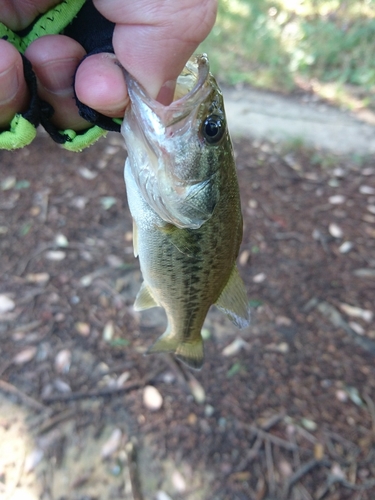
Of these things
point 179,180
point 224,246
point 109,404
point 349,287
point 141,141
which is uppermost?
point 141,141

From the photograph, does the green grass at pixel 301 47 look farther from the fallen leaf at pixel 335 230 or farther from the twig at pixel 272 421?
the twig at pixel 272 421

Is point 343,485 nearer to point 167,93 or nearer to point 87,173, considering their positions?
→ point 167,93

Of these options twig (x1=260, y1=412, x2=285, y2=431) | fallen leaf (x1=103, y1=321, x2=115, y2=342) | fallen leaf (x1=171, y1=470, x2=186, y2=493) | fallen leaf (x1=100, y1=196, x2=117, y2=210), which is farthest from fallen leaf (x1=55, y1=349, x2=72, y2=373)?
fallen leaf (x1=100, y1=196, x2=117, y2=210)

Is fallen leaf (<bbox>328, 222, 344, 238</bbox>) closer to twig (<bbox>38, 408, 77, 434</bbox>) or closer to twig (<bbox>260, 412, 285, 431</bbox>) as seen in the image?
twig (<bbox>260, 412, 285, 431</bbox>)

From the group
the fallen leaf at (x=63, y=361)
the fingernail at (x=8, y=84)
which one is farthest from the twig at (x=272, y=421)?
the fingernail at (x=8, y=84)

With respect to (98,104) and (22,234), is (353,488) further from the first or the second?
(22,234)

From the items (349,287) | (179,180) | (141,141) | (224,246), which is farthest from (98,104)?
(349,287)

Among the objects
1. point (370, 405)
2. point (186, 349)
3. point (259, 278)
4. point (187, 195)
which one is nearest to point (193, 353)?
point (186, 349)
